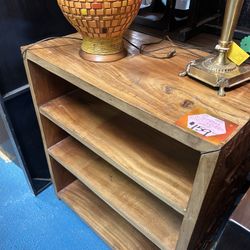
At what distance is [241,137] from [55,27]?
2.58ft

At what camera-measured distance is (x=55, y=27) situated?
972mm

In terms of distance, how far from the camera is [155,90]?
0.60 meters

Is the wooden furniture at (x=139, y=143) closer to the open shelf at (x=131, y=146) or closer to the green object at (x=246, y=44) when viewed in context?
the open shelf at (x=131, y=146)

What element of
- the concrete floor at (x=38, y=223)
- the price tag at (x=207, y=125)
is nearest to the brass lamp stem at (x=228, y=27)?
the price tag at (x=207, y=125)

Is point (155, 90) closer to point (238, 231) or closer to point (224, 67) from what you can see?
point (224, 67)

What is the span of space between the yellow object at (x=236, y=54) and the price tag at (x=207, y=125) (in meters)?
0.20

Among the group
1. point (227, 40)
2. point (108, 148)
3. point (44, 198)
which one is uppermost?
point (227, 40)

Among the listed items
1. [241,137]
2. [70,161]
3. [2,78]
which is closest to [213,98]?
[241,137]

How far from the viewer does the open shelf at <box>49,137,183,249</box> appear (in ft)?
2.55

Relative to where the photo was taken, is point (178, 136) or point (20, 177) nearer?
point (178, 136)

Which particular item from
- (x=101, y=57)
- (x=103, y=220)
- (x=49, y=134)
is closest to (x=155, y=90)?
(x=101, y=57)

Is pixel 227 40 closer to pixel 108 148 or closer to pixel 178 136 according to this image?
pixel 178 136

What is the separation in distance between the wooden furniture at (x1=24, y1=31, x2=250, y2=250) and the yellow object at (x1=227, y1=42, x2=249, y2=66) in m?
0.07

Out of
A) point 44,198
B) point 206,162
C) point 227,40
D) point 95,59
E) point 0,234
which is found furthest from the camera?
point 44,198
